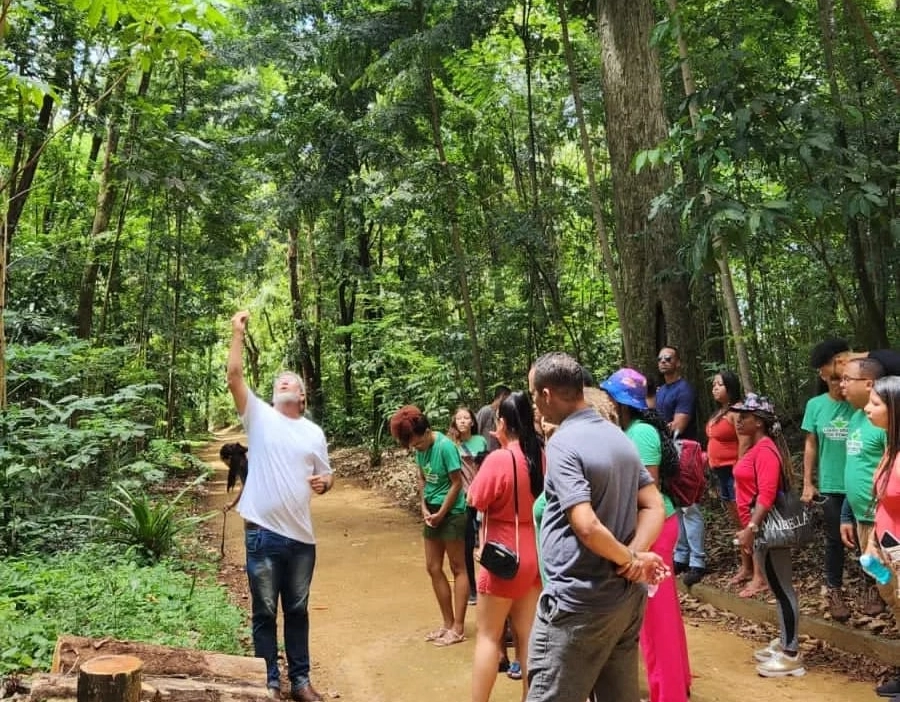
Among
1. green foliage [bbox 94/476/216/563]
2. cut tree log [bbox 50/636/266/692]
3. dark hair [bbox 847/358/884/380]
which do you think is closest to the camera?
cut tree log [bbox 50/636/266/692]

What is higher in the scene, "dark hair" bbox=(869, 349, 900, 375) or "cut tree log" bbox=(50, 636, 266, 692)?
"dark hair" bbox=(869, 349, 900, 375)

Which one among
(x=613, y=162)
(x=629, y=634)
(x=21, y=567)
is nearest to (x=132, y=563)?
(x=21, y=567)

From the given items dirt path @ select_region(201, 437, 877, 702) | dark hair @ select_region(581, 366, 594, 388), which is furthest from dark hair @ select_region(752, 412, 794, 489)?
dark hair @ select_region(581, 366, 594, 388)

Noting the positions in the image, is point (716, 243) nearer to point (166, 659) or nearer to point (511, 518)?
point (511, 518)

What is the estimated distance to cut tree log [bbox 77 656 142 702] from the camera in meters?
2.64

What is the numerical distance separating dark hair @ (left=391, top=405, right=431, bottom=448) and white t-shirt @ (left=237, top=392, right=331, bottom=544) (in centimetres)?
108

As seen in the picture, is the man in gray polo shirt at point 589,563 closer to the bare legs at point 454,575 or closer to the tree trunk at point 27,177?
the bare legs at point 454,575

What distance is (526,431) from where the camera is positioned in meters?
3.89

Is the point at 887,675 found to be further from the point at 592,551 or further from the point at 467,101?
the point at 467,101

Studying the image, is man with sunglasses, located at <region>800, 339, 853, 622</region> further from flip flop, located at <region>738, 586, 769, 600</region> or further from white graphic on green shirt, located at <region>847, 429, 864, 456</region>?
flip flop, located at <region>738, 586, 769, 600</region>

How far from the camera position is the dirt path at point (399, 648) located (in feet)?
14.9

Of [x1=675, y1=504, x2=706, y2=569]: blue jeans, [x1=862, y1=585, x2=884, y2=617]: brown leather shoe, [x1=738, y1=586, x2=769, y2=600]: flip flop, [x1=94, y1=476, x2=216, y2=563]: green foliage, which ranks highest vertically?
[x1=94, y1=476, x2=216, y2=563]: green foliage

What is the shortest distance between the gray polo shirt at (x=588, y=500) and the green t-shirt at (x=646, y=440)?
89 centimetres

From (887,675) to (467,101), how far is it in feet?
33.1
